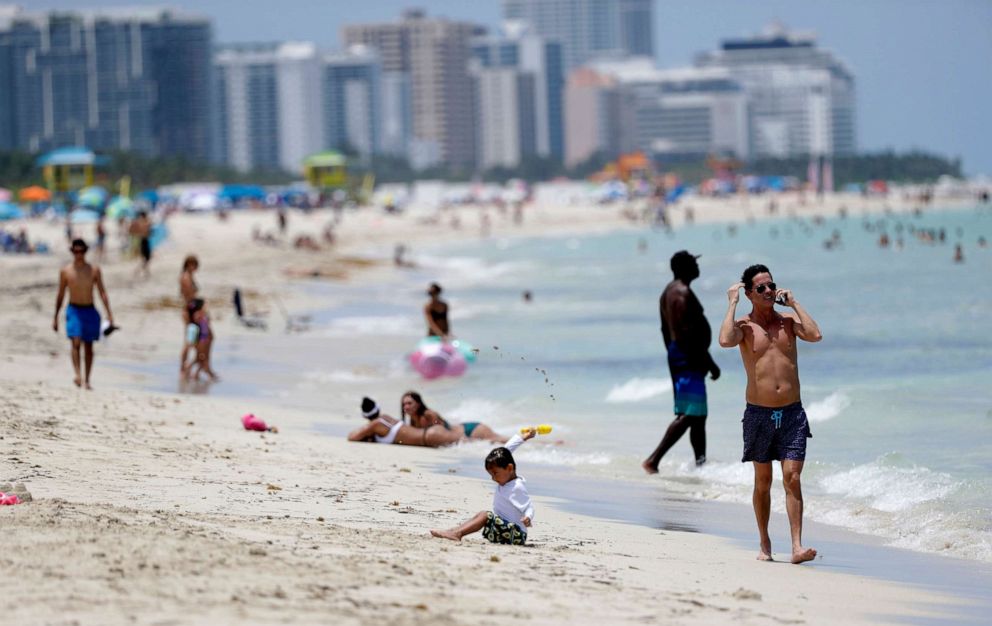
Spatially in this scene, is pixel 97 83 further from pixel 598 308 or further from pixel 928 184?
pixel 598 308

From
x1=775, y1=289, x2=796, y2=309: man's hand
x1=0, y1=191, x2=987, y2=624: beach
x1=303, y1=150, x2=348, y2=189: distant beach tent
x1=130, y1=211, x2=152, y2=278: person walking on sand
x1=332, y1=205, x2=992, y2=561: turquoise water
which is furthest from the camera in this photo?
x1=303, y1=150, x2=348, y2=189: distant beach tent

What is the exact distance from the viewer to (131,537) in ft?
20.0

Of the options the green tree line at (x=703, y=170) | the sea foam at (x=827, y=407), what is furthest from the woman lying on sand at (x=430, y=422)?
the green tree line at (x=703, y=170)

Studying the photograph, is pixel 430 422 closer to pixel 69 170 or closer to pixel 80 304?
pixel 80 304

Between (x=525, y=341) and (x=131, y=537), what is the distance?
1602 cm

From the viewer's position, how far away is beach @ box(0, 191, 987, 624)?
17.6 feet

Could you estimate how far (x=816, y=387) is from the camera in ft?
51.0

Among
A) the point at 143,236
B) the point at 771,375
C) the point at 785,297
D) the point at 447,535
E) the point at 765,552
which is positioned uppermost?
the point at 785,297

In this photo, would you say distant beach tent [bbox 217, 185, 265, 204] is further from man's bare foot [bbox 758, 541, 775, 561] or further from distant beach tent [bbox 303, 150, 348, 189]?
man's bare foot [bbox 758, 541, 775, 561]

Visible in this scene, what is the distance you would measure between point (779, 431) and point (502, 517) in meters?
1.33

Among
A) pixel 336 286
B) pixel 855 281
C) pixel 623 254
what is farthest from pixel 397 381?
pixel 623 254

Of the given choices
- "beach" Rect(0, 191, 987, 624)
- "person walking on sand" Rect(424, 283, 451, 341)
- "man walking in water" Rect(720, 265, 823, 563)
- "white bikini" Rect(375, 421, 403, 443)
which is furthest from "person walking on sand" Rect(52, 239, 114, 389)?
"man walking in water" Rect(720, 265, 823, 563)

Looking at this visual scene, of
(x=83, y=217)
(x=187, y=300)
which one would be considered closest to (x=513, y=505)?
(x=187, y=300)

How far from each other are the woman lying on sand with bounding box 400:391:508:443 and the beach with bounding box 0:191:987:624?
0.30 meters
